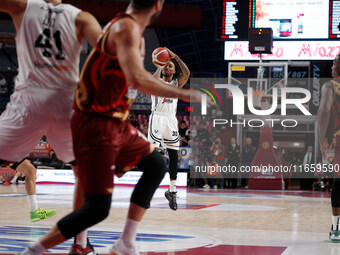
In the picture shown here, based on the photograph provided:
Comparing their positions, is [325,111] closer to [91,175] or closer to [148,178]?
[148,178]

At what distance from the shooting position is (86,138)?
3.13m

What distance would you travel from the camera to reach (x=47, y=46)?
377 centimetres

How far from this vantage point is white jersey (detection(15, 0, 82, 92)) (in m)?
3.77

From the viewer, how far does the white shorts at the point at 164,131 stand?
28.5 ft

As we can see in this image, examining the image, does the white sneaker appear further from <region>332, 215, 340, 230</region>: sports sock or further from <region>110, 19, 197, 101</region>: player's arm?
<region>332, 215, 340, 230</region>: sports sock

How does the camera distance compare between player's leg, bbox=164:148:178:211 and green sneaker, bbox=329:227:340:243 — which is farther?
player's leg, bbox=164:148:178:211

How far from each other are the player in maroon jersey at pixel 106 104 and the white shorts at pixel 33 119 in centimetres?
55

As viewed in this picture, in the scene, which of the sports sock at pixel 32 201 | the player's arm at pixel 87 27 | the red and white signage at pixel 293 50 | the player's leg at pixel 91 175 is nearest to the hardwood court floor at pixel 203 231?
the sports sock at pixel 32 201

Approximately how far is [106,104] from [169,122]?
18.9ft

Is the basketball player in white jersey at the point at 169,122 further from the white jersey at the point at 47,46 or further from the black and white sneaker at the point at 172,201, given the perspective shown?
the white jersey at the point at 47,46

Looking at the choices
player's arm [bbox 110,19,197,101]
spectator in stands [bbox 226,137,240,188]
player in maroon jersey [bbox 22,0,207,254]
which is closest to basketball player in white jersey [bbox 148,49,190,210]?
player in maroon jersey [bbox 22,0,207,254]

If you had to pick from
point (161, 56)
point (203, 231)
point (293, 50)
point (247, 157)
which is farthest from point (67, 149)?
point (247, 157)

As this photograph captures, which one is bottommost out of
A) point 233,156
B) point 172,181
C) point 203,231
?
point 233,156

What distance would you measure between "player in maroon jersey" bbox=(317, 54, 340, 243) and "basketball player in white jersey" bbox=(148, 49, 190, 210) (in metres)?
3.02
